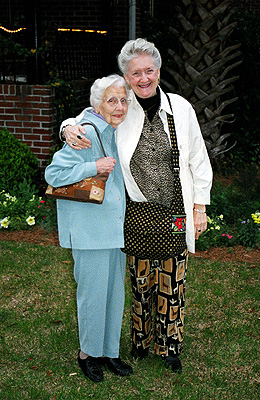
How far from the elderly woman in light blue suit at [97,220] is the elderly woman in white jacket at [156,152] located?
81mm

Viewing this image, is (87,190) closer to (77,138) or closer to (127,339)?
(77,138)

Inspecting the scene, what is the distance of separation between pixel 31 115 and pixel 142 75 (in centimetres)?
441

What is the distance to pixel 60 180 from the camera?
2795 millimetres

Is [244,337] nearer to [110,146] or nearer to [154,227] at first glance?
[154,227]

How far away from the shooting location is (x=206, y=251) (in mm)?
5578

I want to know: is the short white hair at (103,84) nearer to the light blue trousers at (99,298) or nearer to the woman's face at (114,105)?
the woman's face at (114,105)

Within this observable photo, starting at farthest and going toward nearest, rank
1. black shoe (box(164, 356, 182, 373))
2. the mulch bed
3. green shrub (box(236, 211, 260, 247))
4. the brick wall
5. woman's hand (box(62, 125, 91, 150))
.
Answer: the brick wall → green shrub (box(236, 211, 260, 247)) → the mulch bed → black shoe (box(164, 356, 182, 373)) → woman's hand (box(62, 125, 91, 150))

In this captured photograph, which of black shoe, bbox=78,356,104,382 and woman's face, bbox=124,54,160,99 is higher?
woman's face, bbox=124,54,160,99

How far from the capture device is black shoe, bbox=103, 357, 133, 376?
129 inches

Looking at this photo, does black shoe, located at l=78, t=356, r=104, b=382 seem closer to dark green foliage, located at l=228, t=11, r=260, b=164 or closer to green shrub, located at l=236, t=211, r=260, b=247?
green shrub, located at l=236, t=211, r=260, b=247

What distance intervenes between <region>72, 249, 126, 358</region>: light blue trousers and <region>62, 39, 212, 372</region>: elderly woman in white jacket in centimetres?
17

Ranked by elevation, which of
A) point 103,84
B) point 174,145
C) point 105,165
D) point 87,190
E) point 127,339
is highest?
point 103,84

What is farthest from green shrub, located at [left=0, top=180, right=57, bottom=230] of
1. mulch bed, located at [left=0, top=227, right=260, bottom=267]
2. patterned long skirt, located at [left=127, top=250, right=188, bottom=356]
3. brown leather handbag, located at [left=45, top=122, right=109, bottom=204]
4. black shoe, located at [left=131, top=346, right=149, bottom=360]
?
brown leather handbag, located at [left=45, top=122, right=109, bottom=204]

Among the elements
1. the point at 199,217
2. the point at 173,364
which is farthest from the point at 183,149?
the point at 173,364
